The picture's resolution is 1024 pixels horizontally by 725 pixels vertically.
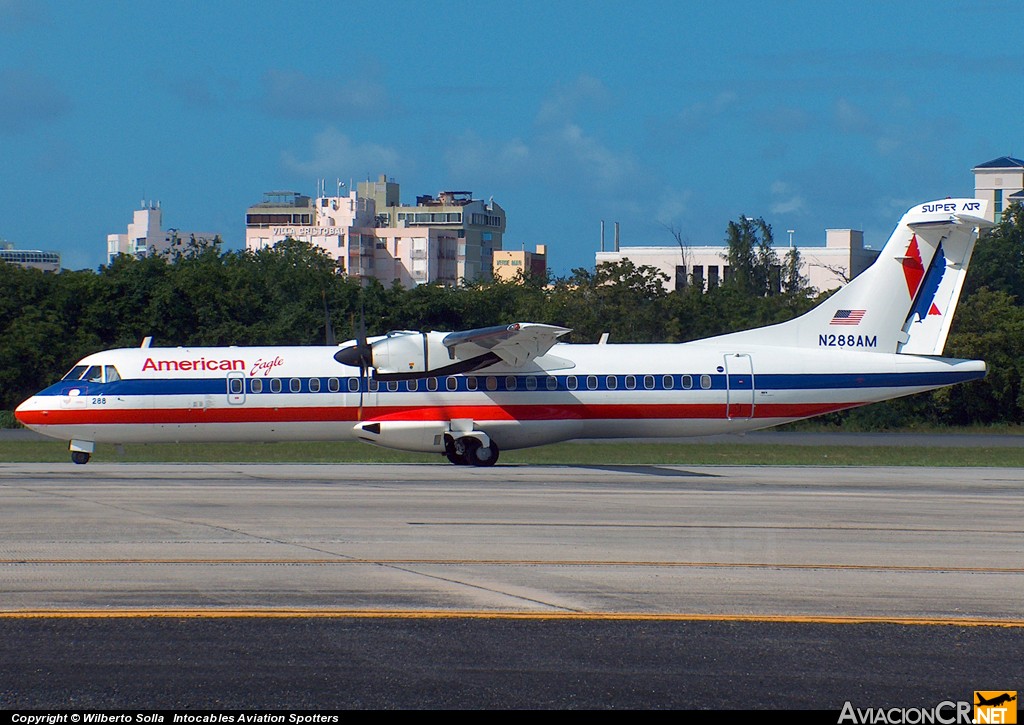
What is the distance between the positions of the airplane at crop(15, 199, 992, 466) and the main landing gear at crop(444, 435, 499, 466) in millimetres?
33

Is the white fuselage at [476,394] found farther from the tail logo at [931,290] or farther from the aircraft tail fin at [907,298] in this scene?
the tail logo at [931,290]

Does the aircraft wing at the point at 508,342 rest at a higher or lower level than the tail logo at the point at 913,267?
lower

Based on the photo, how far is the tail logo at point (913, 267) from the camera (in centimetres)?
2914

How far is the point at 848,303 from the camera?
29.2m

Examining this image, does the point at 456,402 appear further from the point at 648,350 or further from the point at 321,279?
the point at 321,279

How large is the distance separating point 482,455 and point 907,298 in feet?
36.1

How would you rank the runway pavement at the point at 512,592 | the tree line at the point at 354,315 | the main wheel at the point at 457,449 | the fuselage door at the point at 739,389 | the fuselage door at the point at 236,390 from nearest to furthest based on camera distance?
the runway pavement at the point at 512,592
the fuselage door at the point at 236,390
the main wheel at the point at 457,449
the fuselage door at the point at 739,389
the tree line at the point at 354,315

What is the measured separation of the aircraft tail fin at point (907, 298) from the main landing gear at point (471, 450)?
741 cm

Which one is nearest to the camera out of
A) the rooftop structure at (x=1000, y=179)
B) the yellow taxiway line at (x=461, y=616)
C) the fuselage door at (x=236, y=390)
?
the yellow taxiway line at (x=461, y=616)

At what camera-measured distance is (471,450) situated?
28.0m

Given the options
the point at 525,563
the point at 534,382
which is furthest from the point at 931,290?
the point at 525,563

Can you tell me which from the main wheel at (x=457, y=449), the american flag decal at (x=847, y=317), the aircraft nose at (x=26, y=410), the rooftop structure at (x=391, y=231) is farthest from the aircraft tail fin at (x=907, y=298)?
the rooftop structure at (x=391, y=231)

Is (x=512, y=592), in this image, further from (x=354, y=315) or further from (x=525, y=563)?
(x=354, y=315)

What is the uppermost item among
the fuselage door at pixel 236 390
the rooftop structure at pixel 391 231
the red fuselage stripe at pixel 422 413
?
the rooftop structure at pixel 391 231
